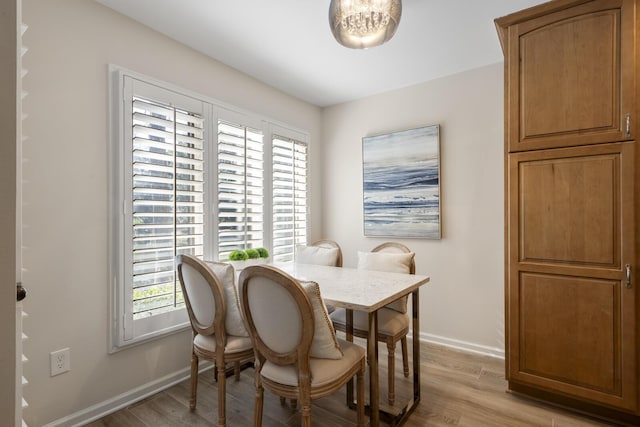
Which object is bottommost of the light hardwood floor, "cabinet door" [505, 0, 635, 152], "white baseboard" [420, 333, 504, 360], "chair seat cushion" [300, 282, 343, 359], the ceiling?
the light hardwood floor

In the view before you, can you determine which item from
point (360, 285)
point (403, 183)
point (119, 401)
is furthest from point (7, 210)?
point (403, 183)

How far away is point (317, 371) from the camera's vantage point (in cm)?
152

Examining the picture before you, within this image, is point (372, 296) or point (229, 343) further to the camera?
point (229, 343)

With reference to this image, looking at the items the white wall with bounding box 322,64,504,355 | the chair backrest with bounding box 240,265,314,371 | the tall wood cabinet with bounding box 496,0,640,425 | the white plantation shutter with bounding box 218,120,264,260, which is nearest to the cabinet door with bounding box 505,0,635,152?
the tall wood cabinet with bounding box 496,0,640,425

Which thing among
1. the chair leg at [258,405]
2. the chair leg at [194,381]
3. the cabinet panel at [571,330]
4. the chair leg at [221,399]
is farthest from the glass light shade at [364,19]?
the chair leg at [194,381]

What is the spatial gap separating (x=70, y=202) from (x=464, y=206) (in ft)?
10.1

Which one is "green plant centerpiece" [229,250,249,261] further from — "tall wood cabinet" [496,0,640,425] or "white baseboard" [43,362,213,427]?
"tall wood cabinet" [496,0,640,425]

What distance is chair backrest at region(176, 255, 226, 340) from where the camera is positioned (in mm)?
1874

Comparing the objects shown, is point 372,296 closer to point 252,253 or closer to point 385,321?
point 385,321

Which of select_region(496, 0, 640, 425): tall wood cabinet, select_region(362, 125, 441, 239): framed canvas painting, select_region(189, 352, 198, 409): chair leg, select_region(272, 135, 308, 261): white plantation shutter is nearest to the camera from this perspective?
select_region(496, 0, 640, 425): tall wood cabinet

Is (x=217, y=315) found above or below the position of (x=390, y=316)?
above

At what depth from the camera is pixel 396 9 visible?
1.73 metres

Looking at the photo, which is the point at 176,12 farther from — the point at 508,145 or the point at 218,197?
the point at 508,145

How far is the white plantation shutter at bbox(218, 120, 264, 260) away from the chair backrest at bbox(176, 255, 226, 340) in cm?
72
